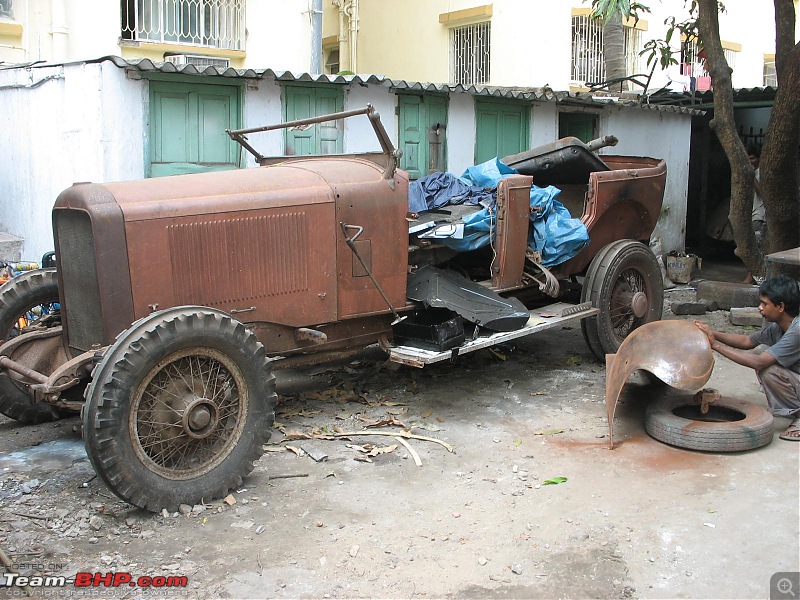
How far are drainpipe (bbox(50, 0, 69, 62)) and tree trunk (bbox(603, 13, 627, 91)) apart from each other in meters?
9.07

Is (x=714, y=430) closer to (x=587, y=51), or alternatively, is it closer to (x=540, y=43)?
(x=540, y=43)

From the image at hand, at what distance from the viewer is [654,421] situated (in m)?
5.39

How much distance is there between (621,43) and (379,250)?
1097 centimetres

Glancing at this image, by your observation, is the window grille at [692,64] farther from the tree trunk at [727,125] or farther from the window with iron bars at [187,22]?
the window with iron bars at [187,22]

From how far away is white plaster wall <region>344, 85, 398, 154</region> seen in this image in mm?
9688

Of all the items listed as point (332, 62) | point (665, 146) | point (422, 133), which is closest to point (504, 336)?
point (422, 133)

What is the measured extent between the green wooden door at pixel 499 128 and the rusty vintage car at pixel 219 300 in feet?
15.6

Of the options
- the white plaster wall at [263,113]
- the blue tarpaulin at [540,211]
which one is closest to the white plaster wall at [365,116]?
the white plaster wall at [263,113]

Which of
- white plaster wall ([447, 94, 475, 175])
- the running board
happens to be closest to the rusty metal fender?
the running board

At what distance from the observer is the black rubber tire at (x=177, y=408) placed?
159 inches

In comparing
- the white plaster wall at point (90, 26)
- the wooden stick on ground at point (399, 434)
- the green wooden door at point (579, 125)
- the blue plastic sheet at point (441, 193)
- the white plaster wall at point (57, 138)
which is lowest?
the wooden stick on ground at point (399, 434)

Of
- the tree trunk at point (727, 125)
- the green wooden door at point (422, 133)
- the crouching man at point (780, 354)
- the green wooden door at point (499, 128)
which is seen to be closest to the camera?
the crouching man at point (780, 354)

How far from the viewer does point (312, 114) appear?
9445 millimetres

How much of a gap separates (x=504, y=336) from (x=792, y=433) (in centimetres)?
200
